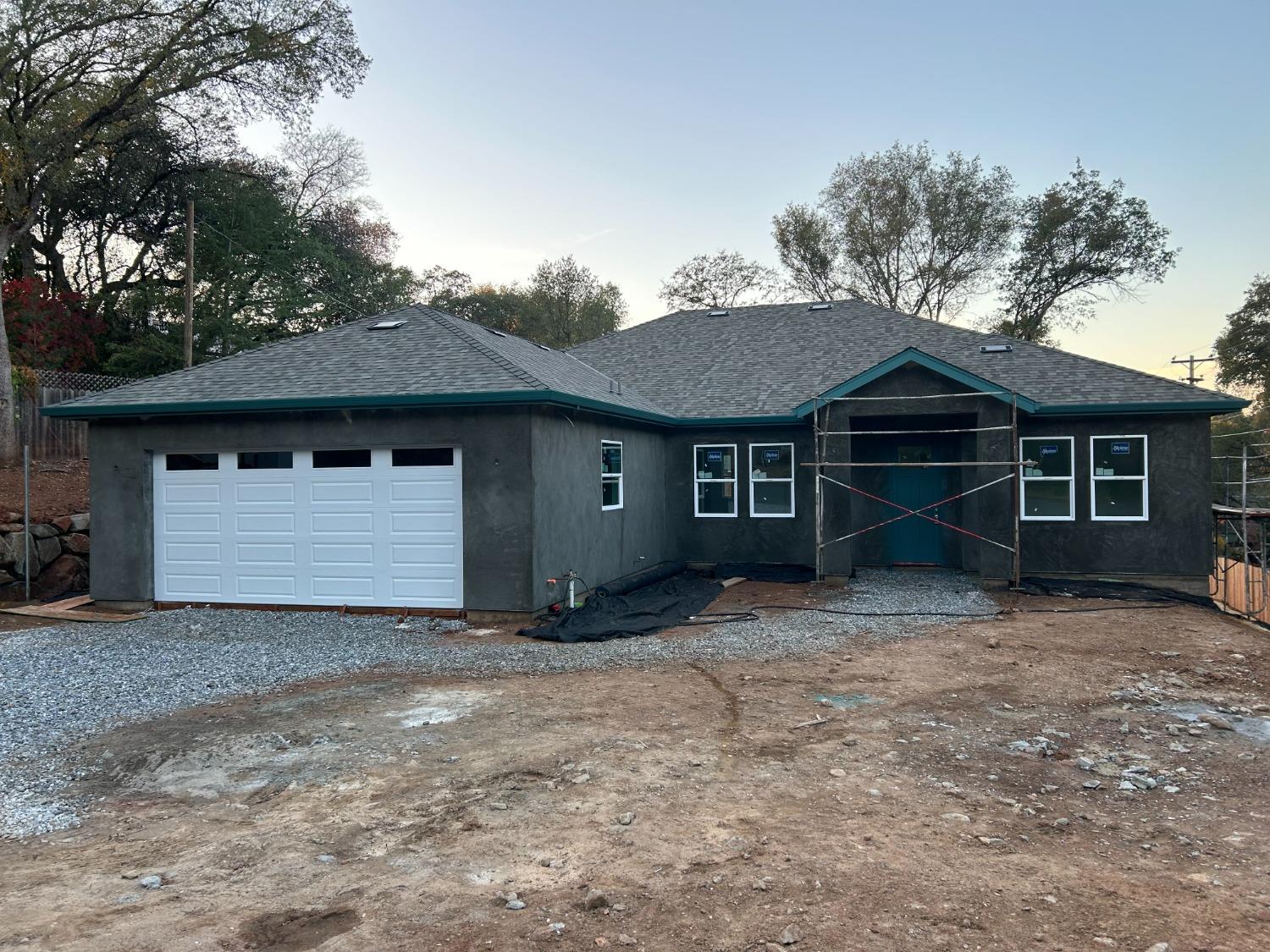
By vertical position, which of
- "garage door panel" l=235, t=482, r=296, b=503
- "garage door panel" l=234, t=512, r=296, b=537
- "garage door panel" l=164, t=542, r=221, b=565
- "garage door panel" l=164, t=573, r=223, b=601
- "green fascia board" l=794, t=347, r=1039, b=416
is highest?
"green fascia board" l=794, t=347, r=1039, b=416

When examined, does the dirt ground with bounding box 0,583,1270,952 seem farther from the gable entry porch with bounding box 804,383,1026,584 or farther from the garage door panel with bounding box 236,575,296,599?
the gable entry porch with bounding box 804,383,1026,584

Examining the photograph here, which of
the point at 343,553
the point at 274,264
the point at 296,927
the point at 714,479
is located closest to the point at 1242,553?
the point at 714,479

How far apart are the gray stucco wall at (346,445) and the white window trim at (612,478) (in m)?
2.41

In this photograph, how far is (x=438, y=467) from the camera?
37.6 feet

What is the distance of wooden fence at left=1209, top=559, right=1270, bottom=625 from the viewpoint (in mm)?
12430

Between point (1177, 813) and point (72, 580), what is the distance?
51.6 feet

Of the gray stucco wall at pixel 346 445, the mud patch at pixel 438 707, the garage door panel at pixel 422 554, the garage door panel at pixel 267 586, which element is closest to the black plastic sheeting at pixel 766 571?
the gray stucco wall at pixel 346 445

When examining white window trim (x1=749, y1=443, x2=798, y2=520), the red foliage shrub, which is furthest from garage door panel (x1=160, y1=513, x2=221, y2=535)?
the red foliage shrub

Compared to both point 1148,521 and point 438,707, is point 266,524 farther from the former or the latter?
point 1148,521

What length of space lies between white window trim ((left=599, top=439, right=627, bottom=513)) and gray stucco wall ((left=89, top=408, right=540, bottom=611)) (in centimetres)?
241

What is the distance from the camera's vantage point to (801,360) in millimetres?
18031

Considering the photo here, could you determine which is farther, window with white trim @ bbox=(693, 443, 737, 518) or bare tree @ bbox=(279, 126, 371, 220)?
bare tree @ bbox=(279, 126, 371, 220)

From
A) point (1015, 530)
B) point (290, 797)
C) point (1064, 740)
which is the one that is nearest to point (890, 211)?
point (1015, 530)

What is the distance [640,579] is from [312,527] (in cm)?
532
